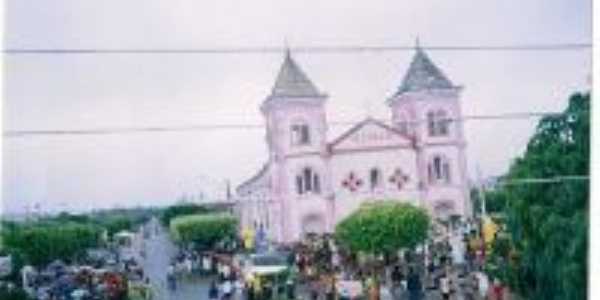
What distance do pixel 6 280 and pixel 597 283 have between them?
6.96 feet

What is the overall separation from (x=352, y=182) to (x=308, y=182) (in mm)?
248

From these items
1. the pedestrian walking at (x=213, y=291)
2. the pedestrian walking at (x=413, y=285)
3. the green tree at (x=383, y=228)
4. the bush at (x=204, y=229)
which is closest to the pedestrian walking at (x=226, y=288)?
the pedestrian walking at (x=213, y=291)

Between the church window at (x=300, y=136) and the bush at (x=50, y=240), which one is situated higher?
the church window at (x=300, y=136)

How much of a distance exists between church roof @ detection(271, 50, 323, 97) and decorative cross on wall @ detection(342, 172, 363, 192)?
484mm

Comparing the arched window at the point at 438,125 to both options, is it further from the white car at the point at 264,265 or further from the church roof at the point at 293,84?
the white car at the point at 264,265

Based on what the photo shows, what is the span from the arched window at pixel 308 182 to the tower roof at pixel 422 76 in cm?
71

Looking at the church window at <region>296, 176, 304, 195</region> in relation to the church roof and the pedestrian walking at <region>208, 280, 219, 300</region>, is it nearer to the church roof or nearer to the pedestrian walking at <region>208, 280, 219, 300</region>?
the church roof

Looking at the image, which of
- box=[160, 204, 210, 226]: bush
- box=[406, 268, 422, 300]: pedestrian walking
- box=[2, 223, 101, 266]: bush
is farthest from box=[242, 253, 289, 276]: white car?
box=[2, 223, 101, 266]: bush

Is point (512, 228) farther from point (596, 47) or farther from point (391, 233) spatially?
point (596, 47)

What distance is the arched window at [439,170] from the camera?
6.40m

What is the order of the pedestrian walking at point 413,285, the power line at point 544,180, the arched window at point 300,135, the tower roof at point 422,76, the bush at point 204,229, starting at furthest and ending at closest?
the arched window at point 300,135 → the pedestrian walking at point 413,285 → the bush at point 204,229 → the tower roof at point 422,76 → the power line at point 544,180

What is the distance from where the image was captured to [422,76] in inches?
246

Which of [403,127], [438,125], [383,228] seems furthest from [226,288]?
[438,125]

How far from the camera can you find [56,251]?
5602 millimetres
